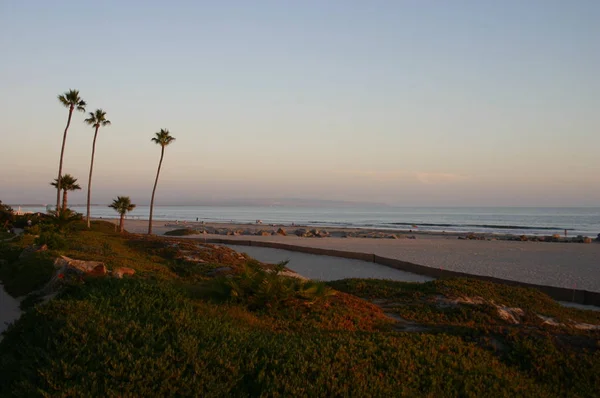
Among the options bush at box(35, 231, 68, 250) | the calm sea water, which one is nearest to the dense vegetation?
bush at box(35, 231, 68, 250)

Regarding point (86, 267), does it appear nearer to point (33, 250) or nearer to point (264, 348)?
point (264, 348)

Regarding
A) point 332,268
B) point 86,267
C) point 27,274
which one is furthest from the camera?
point 332,268

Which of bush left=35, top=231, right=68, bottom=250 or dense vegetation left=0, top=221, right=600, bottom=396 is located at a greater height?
bush left=35, top=231, right=68, bottom=250

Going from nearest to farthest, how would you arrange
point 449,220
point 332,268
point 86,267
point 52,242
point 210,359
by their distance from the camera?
point 210,359
point 86,267
point 52,242
point 332,268
point 449,220

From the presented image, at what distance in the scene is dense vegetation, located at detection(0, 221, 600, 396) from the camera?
4.42m

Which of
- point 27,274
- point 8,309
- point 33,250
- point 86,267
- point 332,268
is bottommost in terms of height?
point 8,309

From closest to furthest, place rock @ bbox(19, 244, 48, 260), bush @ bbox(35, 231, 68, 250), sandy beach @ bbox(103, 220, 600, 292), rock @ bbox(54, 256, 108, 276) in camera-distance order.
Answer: rock @ bbox(54, 256, 108, 276) → rock @ bbox(19, 244, 48, 260) → bush @ bbox(35, 231, 68, 250) → sandy beach @ bbox(103, 220, 600, 292)

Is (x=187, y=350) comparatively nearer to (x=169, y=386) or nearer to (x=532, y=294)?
(x=169, y=386)

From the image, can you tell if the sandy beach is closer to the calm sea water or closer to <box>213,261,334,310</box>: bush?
<box>213,261,334,310</box>: bush

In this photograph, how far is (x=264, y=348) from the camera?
516 cm

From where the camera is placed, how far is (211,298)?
775cm

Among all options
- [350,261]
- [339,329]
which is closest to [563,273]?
[350,261]

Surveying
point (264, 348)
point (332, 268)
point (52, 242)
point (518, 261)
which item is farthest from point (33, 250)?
point (518, 261)

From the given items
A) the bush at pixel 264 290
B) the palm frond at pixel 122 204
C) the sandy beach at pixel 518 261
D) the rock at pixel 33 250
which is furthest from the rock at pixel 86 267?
the palm frond at pixel 122 204
